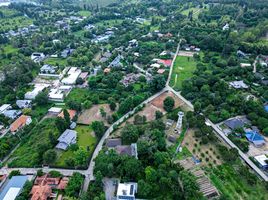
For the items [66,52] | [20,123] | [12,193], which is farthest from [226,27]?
[12,193]

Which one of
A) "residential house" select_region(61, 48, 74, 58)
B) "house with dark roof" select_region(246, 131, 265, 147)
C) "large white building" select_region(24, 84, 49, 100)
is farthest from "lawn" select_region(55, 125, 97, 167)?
"residential house" select_region(61, 48, 74, 58)

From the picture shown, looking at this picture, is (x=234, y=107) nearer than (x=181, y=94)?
Yes

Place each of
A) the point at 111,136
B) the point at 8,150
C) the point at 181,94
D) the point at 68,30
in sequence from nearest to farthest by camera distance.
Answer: the point at 8,150 → the point at 111,136 → the point at 181,94 → the point at 68,30

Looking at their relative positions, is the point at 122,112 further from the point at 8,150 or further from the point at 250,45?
the point at 250,45

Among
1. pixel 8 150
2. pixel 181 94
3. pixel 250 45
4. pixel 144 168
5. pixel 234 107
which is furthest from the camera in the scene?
pixel 250 45

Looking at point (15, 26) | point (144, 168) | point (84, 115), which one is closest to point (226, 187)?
point (144, 168)

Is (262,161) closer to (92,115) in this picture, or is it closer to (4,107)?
(92,115)

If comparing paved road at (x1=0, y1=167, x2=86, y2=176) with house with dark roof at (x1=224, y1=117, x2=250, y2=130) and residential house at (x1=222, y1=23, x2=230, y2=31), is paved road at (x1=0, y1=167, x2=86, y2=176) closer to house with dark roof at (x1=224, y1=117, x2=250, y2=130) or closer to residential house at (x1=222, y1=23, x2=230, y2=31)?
house with dark roof at (x1=224, y1=117, x2=250, y2=130)
